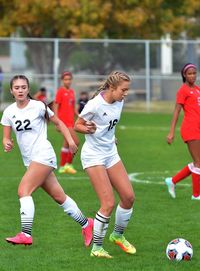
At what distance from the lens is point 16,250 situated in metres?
8.84

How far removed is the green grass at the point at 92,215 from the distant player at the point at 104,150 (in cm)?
44

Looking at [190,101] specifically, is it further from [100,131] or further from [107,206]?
[107,206]

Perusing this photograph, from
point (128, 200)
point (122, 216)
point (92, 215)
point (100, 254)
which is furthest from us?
point (92, 215)

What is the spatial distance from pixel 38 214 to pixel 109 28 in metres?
25.5

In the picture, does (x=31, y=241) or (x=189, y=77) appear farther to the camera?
(x=189, y=77)

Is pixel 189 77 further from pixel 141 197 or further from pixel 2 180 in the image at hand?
pixel 2 180

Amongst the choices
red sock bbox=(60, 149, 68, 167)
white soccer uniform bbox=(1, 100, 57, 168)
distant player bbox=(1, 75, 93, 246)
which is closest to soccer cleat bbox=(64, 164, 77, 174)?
red sock bbox=(60, 149, 68, 167)

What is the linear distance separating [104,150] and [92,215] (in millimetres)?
2615

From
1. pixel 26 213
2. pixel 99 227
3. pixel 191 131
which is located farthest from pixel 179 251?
pixel 191 131

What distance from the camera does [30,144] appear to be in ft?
29.2

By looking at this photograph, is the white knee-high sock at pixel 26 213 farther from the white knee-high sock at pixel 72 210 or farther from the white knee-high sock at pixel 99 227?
the white knee-high sock at pixel 99 227

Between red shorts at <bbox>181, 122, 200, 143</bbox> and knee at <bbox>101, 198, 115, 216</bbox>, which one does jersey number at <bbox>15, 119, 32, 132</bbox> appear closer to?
knee at <bbox>101, 198, 115, 216</bbox>

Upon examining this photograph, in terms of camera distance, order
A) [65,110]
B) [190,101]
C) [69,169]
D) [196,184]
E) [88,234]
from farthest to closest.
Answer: [65,110] < [69,169] < [196,184] < [190,101] < [88,234]

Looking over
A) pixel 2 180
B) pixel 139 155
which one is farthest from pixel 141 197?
pixel 139 155
